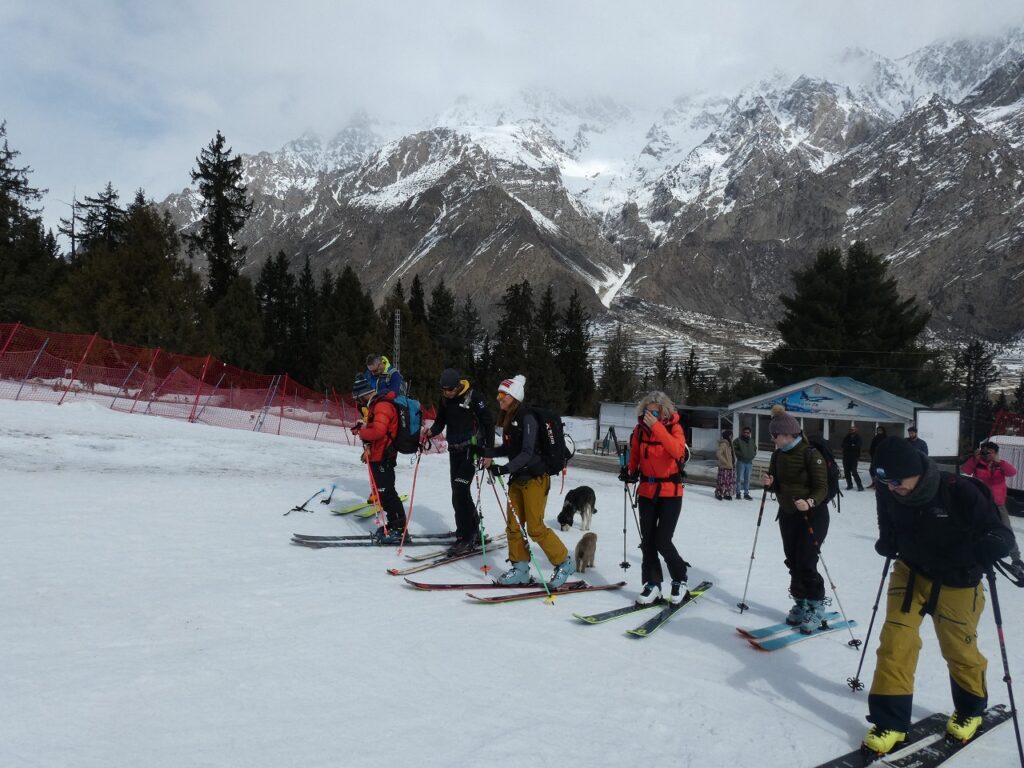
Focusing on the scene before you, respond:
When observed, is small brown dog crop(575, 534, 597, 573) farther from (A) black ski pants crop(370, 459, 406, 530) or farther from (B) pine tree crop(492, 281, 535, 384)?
(B) pine tree crop(492, 281, 535, 384)

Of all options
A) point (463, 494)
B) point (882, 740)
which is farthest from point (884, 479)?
point (463, 494)

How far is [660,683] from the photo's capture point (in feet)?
15.7

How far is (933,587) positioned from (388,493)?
602 cm

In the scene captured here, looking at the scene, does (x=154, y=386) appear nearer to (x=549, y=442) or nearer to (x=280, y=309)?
(x=549, y=442)

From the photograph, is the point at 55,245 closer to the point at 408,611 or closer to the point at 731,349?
the point at 408,611

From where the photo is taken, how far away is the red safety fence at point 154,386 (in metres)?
18.8

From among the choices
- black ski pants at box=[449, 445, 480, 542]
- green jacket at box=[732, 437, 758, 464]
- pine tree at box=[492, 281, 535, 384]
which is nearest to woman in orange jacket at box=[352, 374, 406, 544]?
black ski pants at box=[449, 445, 480, 542]

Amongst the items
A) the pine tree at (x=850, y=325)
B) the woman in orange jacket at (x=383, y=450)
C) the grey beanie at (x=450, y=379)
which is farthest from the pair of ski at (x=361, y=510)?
the pine tree at (x=850, y=325)

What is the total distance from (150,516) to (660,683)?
280 inches

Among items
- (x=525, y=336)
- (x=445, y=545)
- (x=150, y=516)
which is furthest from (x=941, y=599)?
(x=525, y=336)

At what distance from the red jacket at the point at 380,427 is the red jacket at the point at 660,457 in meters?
3.10

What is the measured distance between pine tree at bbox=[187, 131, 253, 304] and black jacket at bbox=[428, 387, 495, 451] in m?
36.8

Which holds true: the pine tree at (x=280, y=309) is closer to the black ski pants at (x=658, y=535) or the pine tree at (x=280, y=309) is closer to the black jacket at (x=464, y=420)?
the black jacket at (x=464, y=420)

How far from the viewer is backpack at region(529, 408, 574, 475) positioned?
660 cm
